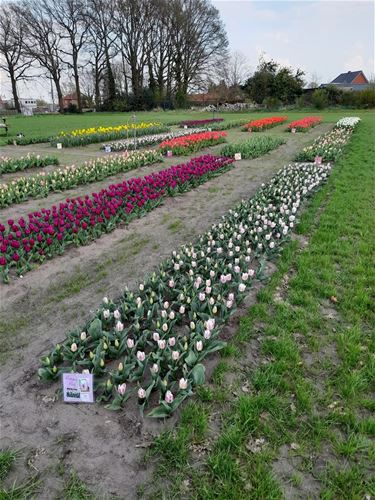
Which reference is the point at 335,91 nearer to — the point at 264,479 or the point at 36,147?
the point at 36,147

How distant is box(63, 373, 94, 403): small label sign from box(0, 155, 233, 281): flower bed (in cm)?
222

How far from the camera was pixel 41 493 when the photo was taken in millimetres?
1909

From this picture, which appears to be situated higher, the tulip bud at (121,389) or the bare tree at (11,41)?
the bare tree at (11,41)

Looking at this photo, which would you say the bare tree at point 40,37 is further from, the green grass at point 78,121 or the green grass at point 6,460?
the green grass at point 6,460

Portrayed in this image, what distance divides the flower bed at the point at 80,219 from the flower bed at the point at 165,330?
166cm

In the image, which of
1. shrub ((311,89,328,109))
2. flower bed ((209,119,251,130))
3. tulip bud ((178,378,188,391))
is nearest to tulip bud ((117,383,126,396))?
tulip bud ((178,378,188,391))

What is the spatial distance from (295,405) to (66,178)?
7.64 meters

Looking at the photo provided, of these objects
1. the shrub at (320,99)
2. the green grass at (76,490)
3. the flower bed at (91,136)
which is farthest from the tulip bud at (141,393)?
the shrub at (320,99)

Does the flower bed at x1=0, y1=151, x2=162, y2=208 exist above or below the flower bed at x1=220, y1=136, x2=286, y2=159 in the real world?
below

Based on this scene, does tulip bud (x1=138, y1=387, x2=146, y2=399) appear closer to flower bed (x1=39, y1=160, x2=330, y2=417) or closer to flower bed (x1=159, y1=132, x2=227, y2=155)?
flower bed (x1=39, y1=160, x2=330, y2=417)

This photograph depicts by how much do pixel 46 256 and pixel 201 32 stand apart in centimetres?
5584

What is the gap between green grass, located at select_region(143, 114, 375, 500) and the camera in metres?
1.96

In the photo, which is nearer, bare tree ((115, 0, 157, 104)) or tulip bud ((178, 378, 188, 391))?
tulip bud ((178, 378, 188, 391))

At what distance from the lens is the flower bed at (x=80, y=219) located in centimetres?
460
